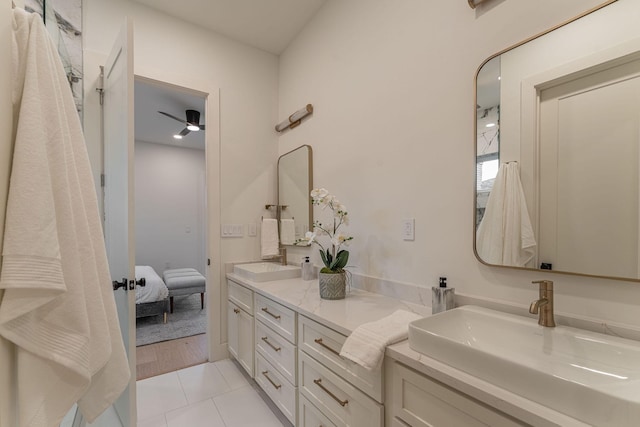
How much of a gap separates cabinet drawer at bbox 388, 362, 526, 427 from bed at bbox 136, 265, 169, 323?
2.99 m

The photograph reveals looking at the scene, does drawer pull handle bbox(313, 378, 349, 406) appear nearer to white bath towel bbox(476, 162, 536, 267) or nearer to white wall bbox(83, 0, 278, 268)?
white bath towel bbox(476, 162, 536, 267)

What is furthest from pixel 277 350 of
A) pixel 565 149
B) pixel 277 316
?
pixel 565 149

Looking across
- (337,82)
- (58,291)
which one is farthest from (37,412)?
(337,82)

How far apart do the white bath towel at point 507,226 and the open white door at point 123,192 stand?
1.60 m

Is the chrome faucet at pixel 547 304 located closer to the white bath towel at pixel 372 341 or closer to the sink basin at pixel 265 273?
the white bath towel at pixel 372 341

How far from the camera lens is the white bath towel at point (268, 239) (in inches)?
103

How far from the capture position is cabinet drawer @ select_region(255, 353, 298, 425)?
1.54 meters

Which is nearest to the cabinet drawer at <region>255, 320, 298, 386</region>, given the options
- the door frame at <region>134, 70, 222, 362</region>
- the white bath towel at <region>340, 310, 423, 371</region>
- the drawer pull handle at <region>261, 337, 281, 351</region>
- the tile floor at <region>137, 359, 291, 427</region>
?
the drawer pull handle at <region>261, 337, 281, 351</region>

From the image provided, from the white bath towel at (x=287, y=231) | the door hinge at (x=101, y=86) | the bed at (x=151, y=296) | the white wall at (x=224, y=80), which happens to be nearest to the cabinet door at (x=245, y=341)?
the white wall at (x=224, y=80)

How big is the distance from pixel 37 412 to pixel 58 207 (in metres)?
0.46

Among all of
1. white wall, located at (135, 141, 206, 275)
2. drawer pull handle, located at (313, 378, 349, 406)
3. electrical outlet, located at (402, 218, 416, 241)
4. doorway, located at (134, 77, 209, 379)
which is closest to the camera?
drawer pull handle, located at (313, 378, 349, 406)

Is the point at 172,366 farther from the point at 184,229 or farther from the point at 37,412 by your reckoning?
the point at 184,229

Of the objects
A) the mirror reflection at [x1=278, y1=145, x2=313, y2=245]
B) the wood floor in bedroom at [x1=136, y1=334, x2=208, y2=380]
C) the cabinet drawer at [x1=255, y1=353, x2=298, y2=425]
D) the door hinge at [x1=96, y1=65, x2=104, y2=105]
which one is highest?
the door hinge at [x1=96, y1=65, x2=104, y2=105]

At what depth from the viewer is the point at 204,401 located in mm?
1908
